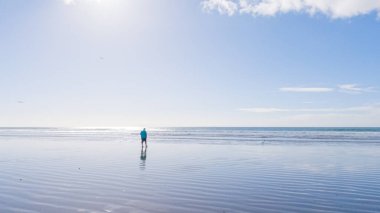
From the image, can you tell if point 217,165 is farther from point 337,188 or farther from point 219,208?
point 219,208

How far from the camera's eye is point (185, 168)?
20000mm

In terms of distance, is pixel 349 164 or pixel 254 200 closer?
pixel 254 200

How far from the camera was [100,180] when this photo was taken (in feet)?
51.0

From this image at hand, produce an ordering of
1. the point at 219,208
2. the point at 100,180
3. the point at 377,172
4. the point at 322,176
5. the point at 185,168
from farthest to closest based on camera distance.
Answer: the point at 185,168, the point at 377,172, the point at 322,176, the point at 100,180, the point at 219,208

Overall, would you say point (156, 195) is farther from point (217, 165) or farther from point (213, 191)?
point (217, 165)

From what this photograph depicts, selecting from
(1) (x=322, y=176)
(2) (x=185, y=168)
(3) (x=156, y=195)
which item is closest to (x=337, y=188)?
(1) (x=322, y=176)

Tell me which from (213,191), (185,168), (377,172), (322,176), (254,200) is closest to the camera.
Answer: (254,200)

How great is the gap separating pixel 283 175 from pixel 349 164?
7011 mm

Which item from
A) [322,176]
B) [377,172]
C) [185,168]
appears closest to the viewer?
[322,176]

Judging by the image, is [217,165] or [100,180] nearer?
[100,180]

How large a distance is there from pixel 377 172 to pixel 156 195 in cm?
1225

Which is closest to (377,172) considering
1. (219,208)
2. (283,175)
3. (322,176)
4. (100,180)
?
(322,176)

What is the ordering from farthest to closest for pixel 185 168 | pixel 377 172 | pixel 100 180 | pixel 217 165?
pixel 217 165, pixel 185 168, pixel 377 172, pixel 100 180

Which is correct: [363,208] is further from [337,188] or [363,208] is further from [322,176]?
[322,176]
